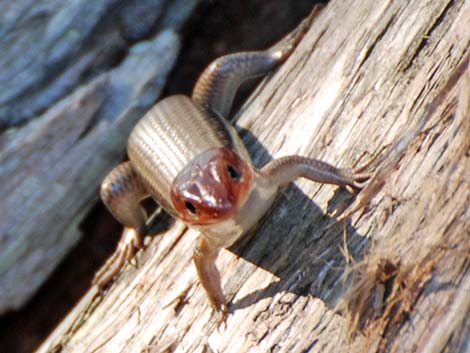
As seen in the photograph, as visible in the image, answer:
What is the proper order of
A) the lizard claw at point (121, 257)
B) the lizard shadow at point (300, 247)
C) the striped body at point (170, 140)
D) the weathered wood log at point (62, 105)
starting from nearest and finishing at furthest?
the lizard shadow at point (300, 247) → the striped body at point (170, 140) → the lizard claw at point (121, 257) → the weathered wood log at point (62, 105)

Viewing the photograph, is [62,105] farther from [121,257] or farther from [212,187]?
[212,187]

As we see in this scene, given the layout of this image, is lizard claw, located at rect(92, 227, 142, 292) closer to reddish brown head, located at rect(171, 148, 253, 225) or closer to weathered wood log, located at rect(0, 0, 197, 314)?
weathered wood log, located at rect(0, 0, 197, 314)

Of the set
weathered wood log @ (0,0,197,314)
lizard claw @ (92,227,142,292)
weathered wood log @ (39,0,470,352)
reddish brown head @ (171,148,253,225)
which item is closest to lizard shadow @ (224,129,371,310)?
weathered wood log @ (39,0,470,352)

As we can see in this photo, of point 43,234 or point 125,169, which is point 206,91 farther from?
point 43,234

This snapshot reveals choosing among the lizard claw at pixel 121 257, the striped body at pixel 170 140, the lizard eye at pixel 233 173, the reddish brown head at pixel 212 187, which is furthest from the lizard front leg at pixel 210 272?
the lizard claw at pixel 121 257

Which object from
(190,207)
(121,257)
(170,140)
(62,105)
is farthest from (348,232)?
(62,105)

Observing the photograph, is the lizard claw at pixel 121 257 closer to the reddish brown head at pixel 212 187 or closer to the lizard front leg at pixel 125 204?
the lizard front leg at pixel 125 204

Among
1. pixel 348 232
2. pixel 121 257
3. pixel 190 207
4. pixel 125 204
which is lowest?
pixel 121 257
